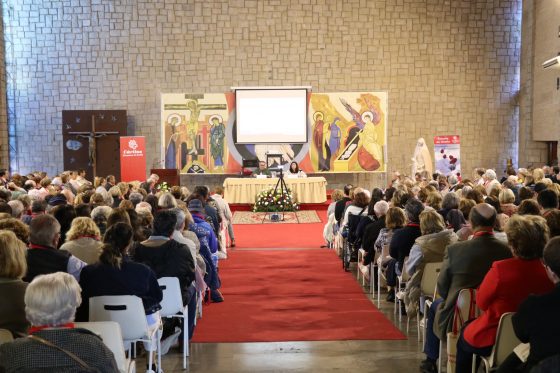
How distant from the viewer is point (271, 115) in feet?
53.7

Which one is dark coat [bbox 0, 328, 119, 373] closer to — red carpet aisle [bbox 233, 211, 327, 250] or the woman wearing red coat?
the woman wearing red coat

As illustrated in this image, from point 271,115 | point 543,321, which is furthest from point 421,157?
point 543,321

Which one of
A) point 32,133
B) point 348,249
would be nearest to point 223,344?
point 348,249

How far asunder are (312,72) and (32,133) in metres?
7.34

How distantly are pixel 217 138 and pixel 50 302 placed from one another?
14023 millimetres

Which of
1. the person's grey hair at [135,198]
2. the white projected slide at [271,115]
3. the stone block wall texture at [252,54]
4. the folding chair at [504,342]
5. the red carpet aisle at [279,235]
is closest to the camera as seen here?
the folding chair at [504,342]

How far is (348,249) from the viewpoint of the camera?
849 cm

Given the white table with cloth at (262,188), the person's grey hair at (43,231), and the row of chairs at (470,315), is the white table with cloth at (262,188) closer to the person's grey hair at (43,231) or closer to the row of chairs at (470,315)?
the row of chairs at (470,315)

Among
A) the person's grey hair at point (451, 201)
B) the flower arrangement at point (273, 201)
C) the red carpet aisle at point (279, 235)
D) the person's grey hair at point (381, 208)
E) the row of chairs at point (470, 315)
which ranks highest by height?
the person's grey hair at point (451, 201)

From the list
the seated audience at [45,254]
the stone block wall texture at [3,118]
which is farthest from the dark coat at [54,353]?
the stone block wall texture at [3,118]

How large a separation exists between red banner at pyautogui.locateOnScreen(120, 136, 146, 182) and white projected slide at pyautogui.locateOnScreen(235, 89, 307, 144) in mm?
2603

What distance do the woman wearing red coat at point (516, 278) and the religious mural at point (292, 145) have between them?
13050mm

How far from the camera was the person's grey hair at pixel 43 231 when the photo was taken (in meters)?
4.16

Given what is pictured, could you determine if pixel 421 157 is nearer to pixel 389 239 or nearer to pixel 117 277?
pixel 389 239
